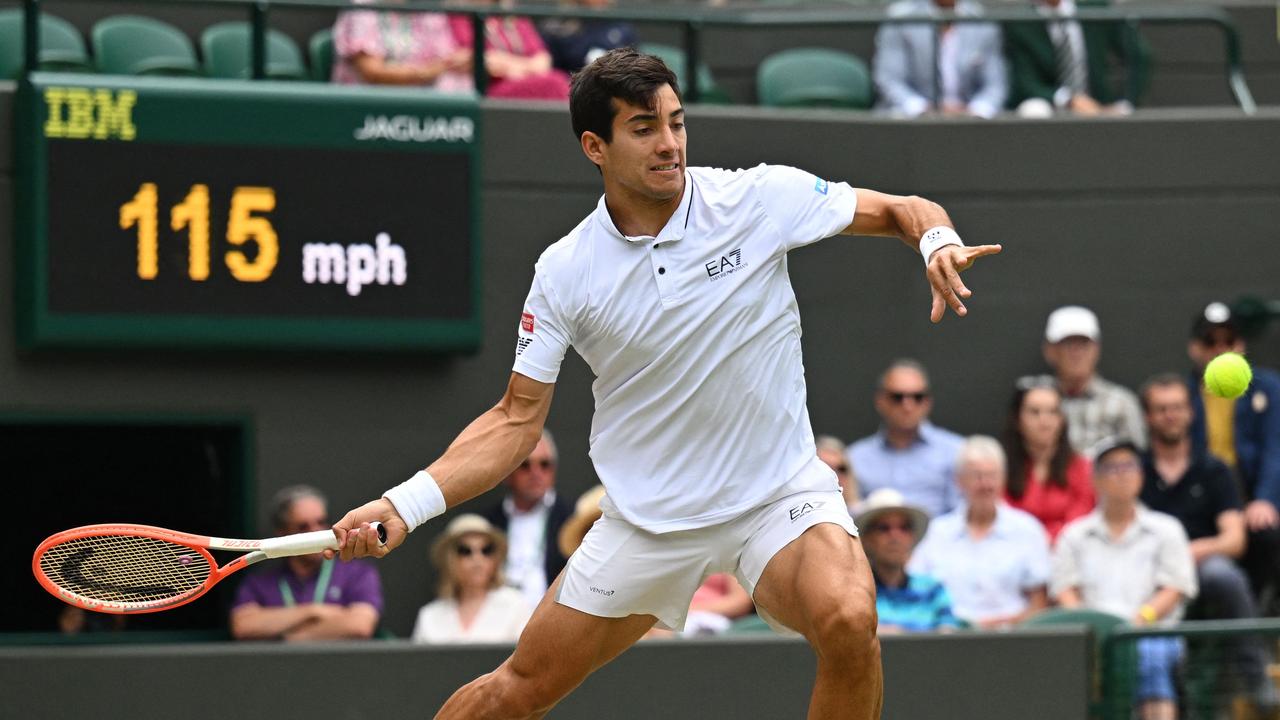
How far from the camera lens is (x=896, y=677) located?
8.44 metres

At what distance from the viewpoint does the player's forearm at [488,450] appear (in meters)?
5.63

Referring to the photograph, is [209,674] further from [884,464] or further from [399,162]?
[884,464]

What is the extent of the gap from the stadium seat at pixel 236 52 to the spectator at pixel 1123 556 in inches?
172

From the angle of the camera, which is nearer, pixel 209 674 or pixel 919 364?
pixel 209 674

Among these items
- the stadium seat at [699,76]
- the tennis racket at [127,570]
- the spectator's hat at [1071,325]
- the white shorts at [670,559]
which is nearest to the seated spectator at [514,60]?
the stadium seat at [699,76]

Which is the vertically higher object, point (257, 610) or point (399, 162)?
point (399, 162)

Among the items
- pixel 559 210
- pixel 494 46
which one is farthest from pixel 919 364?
pixel 494 46

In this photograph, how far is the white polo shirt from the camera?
568 cm

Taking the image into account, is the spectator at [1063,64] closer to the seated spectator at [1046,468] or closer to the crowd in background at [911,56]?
the crowd in background at [911,56]

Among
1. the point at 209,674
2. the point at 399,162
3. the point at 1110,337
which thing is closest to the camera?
the point at 209,674

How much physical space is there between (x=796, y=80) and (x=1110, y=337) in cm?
218

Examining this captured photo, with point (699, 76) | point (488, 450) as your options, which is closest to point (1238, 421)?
point (699, 76)

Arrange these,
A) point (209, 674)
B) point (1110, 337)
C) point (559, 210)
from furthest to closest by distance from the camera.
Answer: point (1110, 337)
point (559, 210)
point (209, 674)

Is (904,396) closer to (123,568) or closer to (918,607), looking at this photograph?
(918,607)
